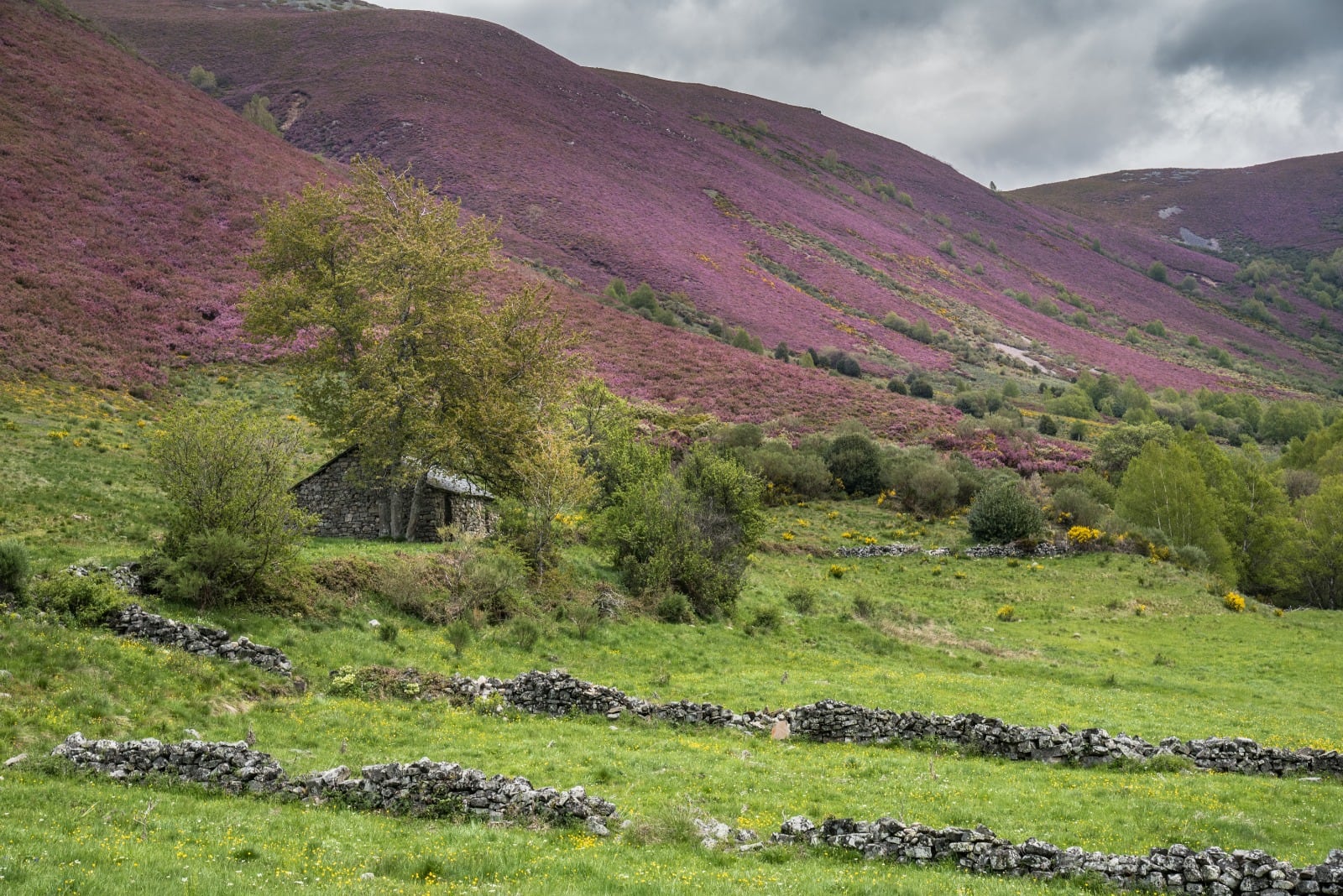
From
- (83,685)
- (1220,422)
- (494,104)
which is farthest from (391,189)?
(1220,422)

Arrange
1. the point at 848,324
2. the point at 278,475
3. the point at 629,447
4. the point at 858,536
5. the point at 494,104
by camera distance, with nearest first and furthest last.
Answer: the point at 278,475
the point at 629,447
the point at 858,536
the point at 848,324
the point at 494,104

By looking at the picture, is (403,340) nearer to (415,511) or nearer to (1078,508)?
(415,511)

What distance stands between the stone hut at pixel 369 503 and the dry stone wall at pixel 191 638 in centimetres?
1459

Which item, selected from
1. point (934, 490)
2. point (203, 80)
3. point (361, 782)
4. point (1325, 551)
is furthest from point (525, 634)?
point (203, 80)

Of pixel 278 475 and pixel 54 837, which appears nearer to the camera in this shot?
pixel 54 837

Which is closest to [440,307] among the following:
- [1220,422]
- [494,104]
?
[494,104]

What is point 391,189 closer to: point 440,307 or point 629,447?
point 440,307

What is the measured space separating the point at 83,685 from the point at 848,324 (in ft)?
291

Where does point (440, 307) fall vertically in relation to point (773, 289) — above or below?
below

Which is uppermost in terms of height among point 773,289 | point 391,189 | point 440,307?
point 773,289

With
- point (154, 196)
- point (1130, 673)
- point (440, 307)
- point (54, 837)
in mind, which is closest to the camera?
point (54, 837)

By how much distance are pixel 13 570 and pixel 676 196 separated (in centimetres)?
9600

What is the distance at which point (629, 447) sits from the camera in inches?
1688

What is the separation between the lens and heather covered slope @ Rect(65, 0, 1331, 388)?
91.1 metres
